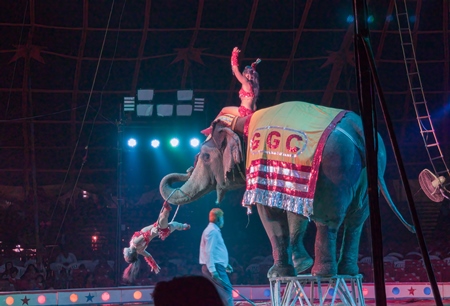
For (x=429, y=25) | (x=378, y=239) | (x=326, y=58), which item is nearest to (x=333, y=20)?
(x=326, y=58)

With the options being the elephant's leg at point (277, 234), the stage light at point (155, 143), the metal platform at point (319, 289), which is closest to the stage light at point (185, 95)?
the stage light at point (155, 143)

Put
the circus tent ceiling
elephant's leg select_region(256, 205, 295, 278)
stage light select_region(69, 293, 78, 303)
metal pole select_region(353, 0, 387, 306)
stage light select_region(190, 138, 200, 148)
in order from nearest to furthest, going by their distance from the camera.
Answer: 1. metal pole select_region(353, 0, 387, 306)
2. elephant's leg select_region(256, 205, 295, 278)
3. stage light select_region(69, 293, 78, 303)
4. stage light select_region(190, 138, 200, 148)
5. the circus tent ceiling

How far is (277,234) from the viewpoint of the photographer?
20.9 ft

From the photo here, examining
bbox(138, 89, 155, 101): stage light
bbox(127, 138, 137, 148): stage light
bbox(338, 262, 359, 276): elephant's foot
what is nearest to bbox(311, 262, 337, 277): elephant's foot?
bbox(338, 262, 359, 276): elephant's foot

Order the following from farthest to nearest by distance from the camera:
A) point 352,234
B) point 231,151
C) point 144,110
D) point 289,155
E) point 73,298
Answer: point 144,110
point 73,298
point 231,151
point 352,234
point 289,155

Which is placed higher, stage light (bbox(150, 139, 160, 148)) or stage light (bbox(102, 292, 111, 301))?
stage light (bbox(150, 139, 160, 148))

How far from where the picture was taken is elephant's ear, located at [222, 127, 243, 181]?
6.74 meters

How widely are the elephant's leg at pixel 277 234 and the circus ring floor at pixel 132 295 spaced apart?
11.0ft

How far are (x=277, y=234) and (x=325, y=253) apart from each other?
526mm

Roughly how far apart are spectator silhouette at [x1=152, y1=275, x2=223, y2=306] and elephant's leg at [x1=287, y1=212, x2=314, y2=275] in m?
4.25

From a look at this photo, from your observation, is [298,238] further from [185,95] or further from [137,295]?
[185,95]

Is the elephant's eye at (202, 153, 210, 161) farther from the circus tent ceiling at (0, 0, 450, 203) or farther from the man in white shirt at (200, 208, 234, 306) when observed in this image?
the circus tent ceiling at (0, 0, 450, 203)

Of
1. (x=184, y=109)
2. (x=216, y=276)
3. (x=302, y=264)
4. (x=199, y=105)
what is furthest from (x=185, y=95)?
(x=302, y=264)

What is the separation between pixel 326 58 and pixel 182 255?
500 centimetres
